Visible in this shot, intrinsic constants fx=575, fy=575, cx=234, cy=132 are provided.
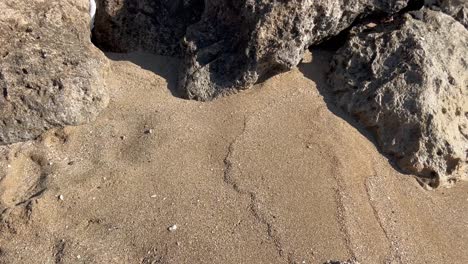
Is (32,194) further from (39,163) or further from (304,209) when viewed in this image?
(304,209)

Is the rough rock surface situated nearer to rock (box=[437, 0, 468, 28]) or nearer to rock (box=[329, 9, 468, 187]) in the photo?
rock (box=[329, 9, 468, 187])

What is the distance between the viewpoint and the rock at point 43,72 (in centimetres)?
318

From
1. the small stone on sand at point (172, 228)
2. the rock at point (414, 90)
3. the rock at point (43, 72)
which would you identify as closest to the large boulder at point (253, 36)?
the rock at point (414, 90)

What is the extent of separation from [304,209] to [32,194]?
1.38 metres

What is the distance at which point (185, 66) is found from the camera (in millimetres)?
3537

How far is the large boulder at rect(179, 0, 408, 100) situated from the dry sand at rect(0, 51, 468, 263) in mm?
127

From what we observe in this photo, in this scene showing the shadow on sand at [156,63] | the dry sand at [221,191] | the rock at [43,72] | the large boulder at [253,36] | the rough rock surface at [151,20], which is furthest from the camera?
the rough rock surface at [151,20]

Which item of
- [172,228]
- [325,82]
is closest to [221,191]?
[172,228]

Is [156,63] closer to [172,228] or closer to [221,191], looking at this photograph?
[221,191]

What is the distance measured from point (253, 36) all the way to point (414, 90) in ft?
3.18

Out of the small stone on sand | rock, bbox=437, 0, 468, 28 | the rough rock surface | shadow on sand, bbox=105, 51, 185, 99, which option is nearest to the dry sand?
the small stone on sand

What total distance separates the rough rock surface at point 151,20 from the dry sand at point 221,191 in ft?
1.24

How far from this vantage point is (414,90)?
129 inches

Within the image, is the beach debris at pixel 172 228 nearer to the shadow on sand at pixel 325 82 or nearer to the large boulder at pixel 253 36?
the large boulder at pixel 253 36
